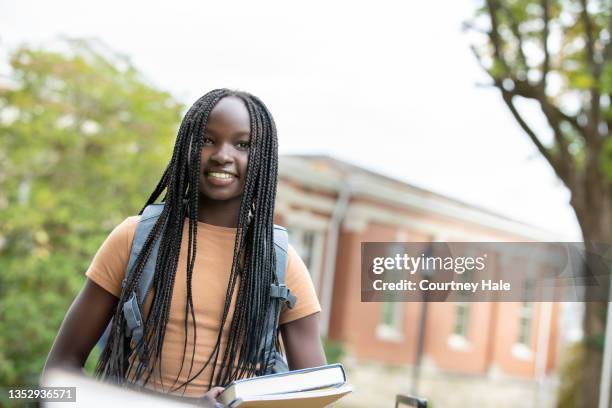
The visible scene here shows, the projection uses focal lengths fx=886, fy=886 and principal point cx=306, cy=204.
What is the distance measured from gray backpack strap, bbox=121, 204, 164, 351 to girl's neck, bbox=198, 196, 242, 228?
0.26 ft

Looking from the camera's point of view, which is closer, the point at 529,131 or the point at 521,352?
the point at 529,131

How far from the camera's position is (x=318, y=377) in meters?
1.35

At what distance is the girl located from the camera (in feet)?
5.03

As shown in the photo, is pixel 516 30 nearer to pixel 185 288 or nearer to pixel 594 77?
pixel 594 77

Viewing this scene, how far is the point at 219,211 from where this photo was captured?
1.62 metres

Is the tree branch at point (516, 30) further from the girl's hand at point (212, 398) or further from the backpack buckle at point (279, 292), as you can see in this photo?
the girl's hand at point (212, 398)

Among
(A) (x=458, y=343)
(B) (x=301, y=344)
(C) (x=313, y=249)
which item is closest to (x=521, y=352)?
(A) (x=458, y=343)

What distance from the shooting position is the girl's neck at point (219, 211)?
1.62 metres

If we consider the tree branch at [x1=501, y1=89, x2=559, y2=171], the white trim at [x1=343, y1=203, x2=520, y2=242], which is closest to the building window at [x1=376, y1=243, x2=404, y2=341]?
the white trim at [x1=343, y1=203, x2=520, y2=242]

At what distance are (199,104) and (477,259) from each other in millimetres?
676

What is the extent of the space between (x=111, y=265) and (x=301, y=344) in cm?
38

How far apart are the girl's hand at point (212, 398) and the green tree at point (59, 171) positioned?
280 inches

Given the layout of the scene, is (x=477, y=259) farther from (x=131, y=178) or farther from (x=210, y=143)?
(x=131, y=178)

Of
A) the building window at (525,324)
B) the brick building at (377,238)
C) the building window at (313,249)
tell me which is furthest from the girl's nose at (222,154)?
the building window at (525,324)
